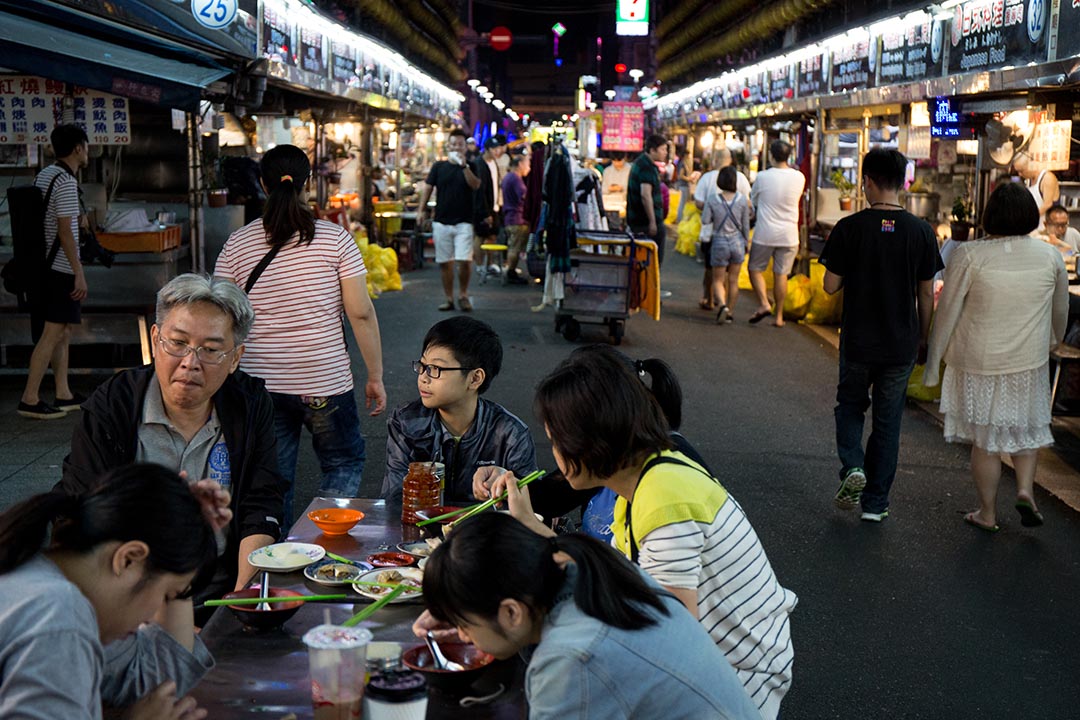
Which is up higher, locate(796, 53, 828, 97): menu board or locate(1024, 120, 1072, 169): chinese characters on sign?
locate(796, 53, 828, 97): menu board

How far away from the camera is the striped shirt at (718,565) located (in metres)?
3.01

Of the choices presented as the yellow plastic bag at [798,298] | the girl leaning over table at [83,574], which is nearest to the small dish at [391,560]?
the girl leaning over table at [83,574]

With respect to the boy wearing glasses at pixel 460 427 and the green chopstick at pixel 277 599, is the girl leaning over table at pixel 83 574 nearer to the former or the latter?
the green chopstick at pixel 277 599

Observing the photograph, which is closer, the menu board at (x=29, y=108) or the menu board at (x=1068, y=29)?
the menu board at (x=1068, y=29)

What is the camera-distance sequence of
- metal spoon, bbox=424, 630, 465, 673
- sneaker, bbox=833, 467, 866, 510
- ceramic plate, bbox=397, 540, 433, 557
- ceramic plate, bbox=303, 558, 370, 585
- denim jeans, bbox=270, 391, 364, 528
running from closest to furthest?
metal spoon, bbox=424, 630, 465, 673
ceramic plate, bbox=303, 558, 370, 585
ceramic plate, bbox=397, 540, 433, 557
denim jeans, bbox=270, 391, 364, 528
sneaker, bbox=833, 467, 866, 510

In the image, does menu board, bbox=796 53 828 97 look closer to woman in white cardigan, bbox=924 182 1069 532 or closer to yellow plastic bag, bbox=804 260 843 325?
yellow plastic bag, bbox=804 260 843 325

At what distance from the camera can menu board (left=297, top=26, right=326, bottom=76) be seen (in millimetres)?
15953

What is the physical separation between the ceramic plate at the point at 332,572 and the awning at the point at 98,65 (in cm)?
397

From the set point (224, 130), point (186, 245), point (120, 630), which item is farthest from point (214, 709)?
point (224, 130)

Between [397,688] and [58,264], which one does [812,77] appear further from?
[397,688]

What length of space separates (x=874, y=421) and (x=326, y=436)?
134 inches

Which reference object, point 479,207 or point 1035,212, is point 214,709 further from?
point 479,207

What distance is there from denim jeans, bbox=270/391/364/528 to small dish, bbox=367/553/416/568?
1.67 meters

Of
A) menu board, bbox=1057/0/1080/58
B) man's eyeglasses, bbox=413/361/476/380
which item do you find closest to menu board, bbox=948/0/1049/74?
menu board, bbox=1057/0/1080/58
